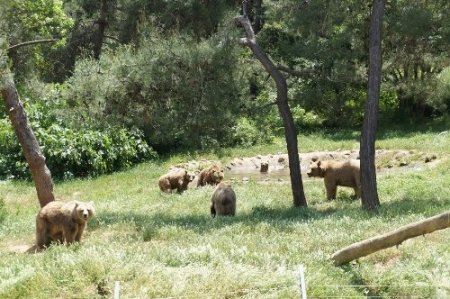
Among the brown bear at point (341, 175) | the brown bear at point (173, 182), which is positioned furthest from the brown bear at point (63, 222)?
the brown bear at point (173, 182)

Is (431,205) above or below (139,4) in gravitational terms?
below

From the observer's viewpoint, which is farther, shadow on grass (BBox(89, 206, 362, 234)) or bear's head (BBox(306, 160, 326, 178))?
bear's head (BBox(306, 160, 326, 178))

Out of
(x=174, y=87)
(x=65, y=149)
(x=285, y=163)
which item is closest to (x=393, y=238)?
(x=174, y=87)

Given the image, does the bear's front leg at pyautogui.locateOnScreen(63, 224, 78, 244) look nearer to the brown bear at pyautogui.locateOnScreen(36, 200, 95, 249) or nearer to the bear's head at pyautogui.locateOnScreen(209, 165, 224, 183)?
the brown bear at pyautogui.locateOnScreen(36, 200, 95, 249)

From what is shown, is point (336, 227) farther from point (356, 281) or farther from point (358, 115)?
point (358, 115)

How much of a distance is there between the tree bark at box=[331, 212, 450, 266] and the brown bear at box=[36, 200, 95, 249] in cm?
452

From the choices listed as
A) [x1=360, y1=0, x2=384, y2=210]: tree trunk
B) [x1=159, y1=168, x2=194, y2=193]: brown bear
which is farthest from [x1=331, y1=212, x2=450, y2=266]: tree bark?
[x1=159, y1=168, x2=194, y2=193]: brown bear

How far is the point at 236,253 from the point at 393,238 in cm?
211

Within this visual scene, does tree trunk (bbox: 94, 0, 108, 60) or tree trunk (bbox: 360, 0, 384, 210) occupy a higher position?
tree trunk (bbox: 94, 0, 108, 60)

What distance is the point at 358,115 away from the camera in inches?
1344

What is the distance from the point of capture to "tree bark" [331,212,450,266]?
708cm

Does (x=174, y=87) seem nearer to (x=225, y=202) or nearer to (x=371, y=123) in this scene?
Result: (x=225, y=202)

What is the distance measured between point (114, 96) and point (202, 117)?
218 centimetres

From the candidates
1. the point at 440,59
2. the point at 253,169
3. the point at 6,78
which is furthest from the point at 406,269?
the point at 440,59
